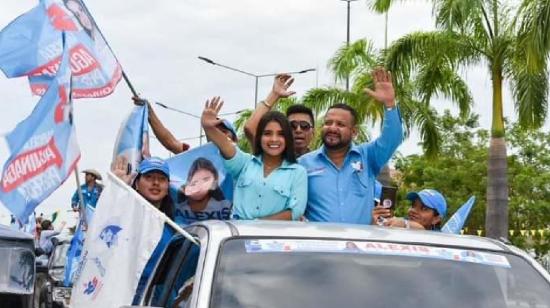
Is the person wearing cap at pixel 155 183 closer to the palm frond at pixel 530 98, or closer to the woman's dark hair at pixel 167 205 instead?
the woman's dark hair at pixel 167 205

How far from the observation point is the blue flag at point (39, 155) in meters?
7.52

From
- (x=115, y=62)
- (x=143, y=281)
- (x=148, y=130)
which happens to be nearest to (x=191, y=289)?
(x=143, y=281)

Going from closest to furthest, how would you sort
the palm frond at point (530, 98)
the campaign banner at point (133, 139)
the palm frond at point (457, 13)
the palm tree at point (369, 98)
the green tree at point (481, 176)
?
the campaign banner at point (133, 139) < the palm frond at point (457, 13) < the palm frond at point (530, 98) < the palm tree at point (369, 98) < the green tree at point (481, 176)

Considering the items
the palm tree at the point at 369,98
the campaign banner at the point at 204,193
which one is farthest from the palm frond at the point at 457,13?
the campaign banner at the point at 204,193

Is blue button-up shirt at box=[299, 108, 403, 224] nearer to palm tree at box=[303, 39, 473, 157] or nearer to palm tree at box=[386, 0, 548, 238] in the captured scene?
palm tree at box=[386, 0, 548, 238]

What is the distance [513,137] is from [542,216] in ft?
11.7

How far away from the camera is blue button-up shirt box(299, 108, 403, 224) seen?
21.1ft

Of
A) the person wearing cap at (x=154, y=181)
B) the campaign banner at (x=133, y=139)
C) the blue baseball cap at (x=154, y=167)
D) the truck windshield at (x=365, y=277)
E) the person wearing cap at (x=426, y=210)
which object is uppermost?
the campaign banner at (x=133, y=139)

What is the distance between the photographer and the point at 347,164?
6.65 metres

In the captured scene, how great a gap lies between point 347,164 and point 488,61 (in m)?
15.1

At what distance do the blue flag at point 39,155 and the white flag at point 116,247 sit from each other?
1.85m

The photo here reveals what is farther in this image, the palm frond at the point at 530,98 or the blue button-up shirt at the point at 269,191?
the palm frond at the point at 530,98

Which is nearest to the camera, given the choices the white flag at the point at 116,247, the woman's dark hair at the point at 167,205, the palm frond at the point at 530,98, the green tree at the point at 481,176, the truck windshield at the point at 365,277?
the truck windshield at the point at 365,277

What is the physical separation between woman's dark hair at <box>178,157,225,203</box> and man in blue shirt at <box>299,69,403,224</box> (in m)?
0.69
